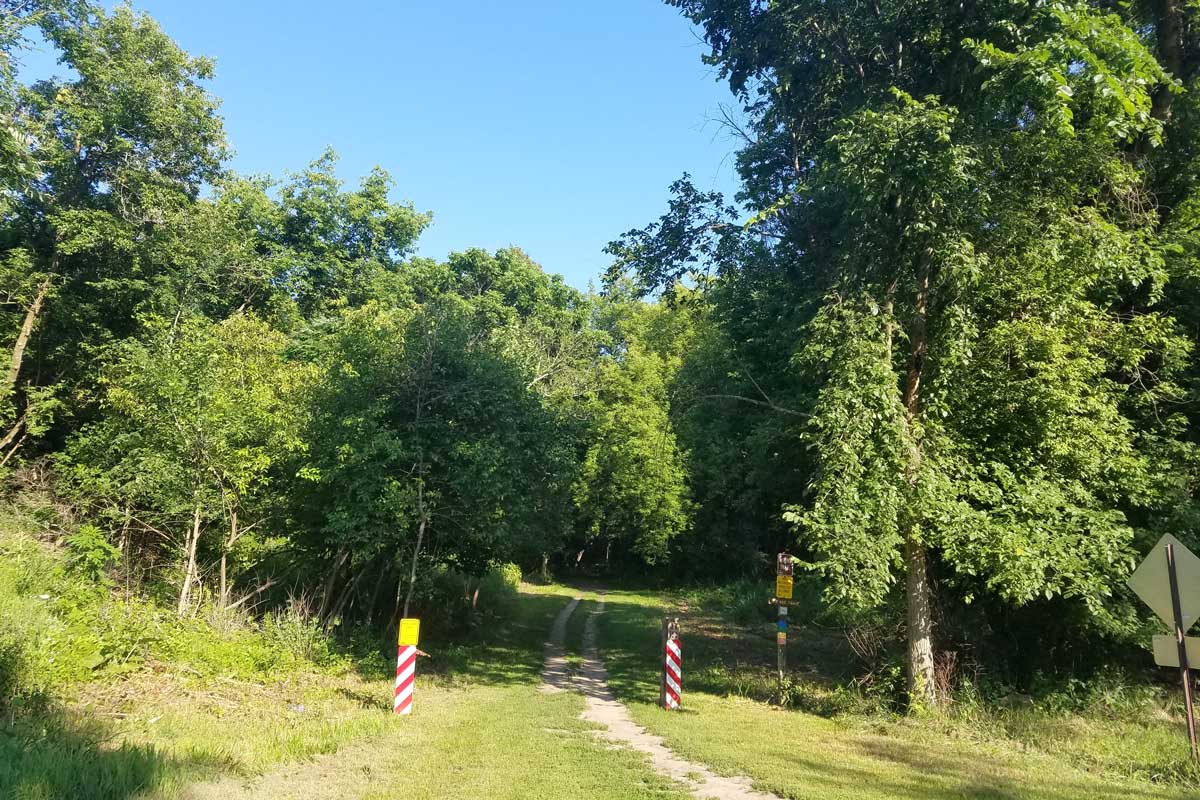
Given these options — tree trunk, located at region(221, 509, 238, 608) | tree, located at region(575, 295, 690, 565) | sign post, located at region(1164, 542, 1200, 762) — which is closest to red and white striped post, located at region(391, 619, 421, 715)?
tree trunk, located at region(221, 509, 238, 608)

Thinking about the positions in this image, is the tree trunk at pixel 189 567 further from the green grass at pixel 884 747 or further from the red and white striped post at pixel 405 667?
the green grass at pixel 884 747

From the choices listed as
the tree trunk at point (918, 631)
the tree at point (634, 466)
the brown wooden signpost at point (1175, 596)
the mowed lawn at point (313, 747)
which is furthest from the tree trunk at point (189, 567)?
the tree at point (634, 466)

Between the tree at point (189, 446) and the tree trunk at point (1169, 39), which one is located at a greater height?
the tree trunk at point (1169, 39)

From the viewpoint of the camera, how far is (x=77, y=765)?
5.85 m

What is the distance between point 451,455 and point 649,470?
27.9m

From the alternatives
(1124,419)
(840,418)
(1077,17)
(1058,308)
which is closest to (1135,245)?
(1058,308)

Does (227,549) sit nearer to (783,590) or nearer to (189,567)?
(189,567)

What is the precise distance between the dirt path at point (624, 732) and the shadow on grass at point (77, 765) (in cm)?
483

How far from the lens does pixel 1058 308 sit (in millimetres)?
11742

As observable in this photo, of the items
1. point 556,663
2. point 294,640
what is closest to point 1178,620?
point 556,663

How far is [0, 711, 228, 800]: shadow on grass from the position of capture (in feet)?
17.6

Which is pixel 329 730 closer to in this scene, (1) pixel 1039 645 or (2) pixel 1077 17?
(1) pixel 1039 645

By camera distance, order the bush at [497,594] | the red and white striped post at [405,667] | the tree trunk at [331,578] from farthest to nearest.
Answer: the bush at [497,594], the tree trunk at [331,578], the red and white striped post at [405,667]

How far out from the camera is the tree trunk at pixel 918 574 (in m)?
12.1
